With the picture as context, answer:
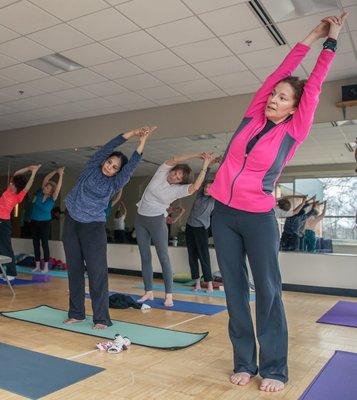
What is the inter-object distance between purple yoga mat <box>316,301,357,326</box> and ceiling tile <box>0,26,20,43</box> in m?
3.86

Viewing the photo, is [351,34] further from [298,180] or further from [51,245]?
[51,245]

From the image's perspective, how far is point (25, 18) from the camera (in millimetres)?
3650

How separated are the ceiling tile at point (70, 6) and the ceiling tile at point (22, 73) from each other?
1.46 m

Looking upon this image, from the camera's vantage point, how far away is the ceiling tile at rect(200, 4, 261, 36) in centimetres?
341

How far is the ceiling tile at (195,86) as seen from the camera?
511 cm

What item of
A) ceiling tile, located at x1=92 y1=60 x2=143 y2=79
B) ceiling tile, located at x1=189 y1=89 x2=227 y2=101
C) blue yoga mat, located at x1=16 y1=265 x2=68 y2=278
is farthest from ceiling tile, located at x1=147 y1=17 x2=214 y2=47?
blue yoga mat, located at x1=16 y1=265 x2=68 y2=278

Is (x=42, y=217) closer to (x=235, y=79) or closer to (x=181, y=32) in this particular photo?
(x=235, y=79)

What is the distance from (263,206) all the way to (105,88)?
13.4 feet

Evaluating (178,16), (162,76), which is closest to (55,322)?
(178,16)

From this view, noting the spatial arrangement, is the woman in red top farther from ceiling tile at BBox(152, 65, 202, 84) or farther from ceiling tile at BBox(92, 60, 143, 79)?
ceiling tile at BBox(152, 65, 202, 84)

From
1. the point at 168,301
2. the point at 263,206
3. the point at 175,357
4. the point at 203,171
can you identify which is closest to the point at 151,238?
the point at 168,301

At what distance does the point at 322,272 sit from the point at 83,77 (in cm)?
382

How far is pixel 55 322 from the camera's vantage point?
9.90 ft

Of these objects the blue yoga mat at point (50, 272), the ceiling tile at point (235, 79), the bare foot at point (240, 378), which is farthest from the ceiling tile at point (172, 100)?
the bare foot at point (240, 378)
